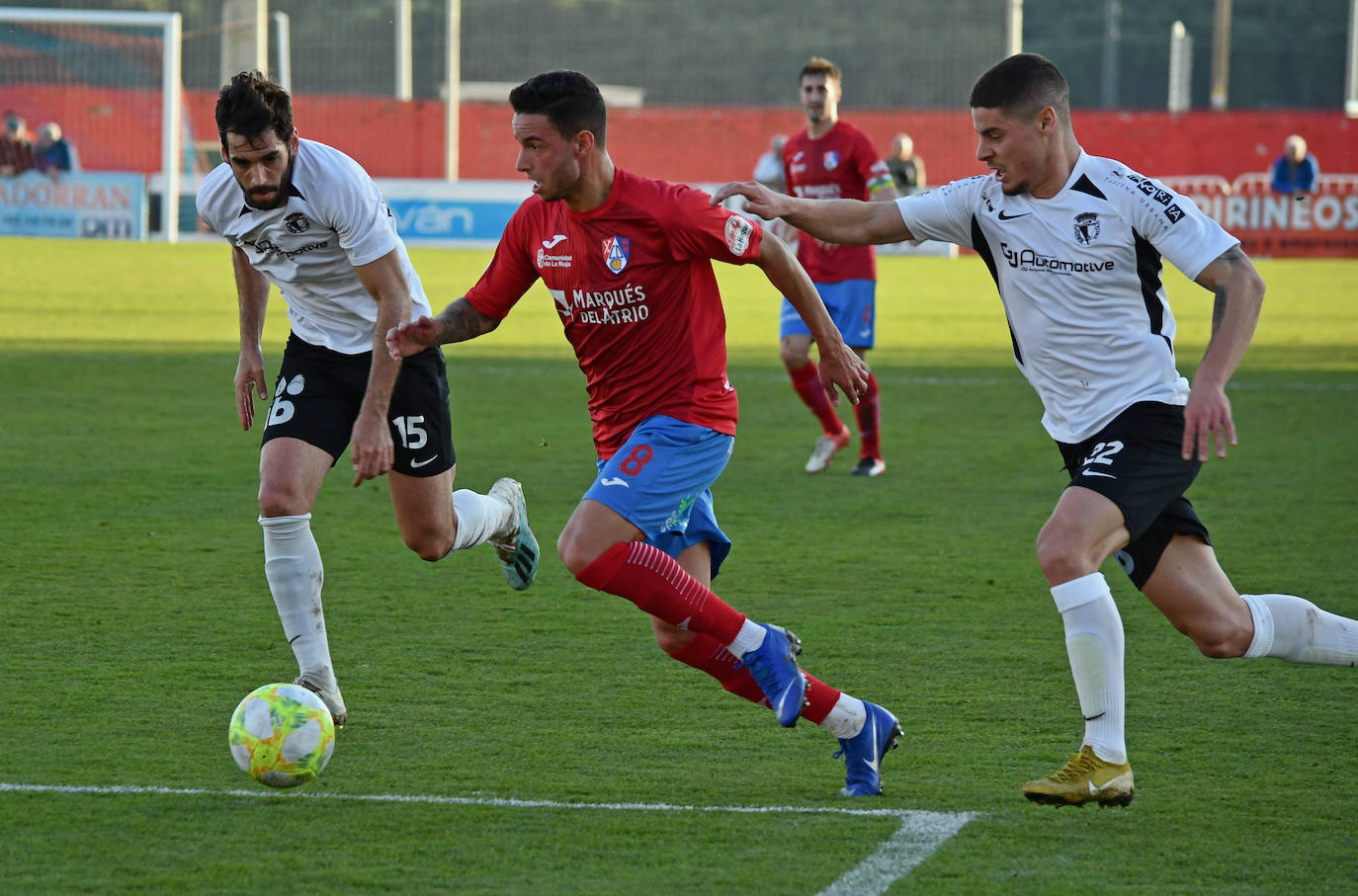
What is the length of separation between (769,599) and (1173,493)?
278 cm

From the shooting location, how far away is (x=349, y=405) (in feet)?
18.1

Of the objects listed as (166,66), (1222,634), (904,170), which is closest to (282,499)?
(1222,634)

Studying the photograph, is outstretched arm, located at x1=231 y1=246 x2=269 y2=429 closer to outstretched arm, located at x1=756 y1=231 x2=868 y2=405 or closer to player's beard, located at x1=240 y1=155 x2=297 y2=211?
player's beard, located at x1=240 y1=155 x2=297 y2=211

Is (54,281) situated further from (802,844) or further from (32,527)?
(802,844)

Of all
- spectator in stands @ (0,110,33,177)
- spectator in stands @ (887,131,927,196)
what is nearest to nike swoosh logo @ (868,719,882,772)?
spectator in stands @ (887,131,927,196)

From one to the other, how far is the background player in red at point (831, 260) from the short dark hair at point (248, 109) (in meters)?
5.52

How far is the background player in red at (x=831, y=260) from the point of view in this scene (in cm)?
1036

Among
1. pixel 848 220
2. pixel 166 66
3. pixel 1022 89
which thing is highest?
pixel 166 66

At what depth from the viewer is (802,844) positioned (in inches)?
163

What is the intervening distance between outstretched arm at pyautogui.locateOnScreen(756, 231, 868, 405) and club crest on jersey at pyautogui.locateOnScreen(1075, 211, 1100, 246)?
67 centimetres

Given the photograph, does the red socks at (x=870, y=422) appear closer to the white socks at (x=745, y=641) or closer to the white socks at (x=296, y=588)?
the white socks at (x=296, y=588)

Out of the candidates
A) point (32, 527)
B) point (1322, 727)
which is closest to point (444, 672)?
point (1322, 727)

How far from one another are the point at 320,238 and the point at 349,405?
1.76ft

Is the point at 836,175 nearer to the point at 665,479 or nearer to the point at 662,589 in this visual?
the point at 665,479
